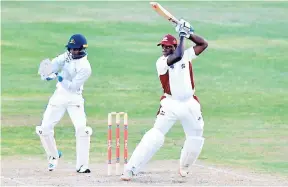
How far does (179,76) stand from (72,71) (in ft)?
6.22

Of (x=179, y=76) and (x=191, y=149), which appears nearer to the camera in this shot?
(x=179, y=76)

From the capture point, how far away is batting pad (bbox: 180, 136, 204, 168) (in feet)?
55.3

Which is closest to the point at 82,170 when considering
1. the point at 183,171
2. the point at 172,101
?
the point at 183,171

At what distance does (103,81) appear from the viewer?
30859 mm

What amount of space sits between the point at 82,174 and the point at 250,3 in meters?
26.3

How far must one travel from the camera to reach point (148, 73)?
105 feet

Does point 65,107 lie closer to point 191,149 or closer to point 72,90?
point 72,90

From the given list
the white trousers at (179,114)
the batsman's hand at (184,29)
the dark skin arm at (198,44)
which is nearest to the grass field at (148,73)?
the white trousers at (179,114)

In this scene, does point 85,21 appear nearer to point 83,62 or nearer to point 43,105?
point 43,105

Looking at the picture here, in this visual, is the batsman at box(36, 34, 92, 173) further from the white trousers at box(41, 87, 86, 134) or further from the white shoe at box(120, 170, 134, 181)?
the white shoe at box(120, 170, 134, 181)

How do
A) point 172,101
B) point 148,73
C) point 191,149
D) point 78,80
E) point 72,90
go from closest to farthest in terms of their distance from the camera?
point 172,101 < point 191,149 < point 78,80 < point 72,90 < point 148,73

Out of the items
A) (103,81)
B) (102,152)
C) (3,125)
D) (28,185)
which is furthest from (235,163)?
(103,81)

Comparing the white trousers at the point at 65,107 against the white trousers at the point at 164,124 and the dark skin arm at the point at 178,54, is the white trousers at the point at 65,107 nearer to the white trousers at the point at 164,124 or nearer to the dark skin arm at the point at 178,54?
the white trousers at the point at 164,124

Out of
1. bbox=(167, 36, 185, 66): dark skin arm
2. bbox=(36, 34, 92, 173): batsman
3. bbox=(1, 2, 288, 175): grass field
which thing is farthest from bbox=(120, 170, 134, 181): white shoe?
bbox=(1, 2, 288, 175): grass field
